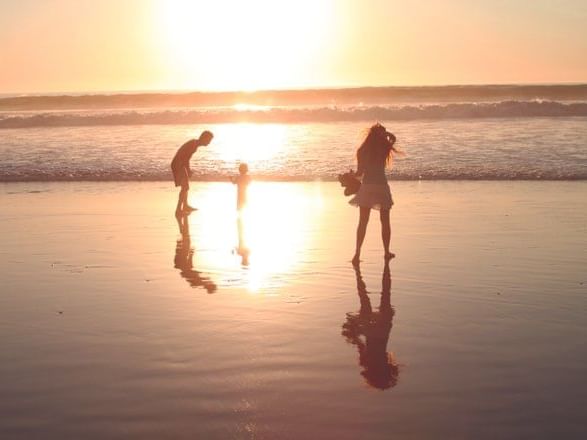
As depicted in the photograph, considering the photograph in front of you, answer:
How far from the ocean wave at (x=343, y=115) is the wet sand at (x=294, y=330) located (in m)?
33.8

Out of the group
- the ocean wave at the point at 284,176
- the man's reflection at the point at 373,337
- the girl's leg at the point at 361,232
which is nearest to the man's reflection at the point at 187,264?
the man's reflection at the point at 373,337

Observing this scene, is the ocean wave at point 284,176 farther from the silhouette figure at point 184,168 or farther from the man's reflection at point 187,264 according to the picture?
the man's reflection at point 187,264

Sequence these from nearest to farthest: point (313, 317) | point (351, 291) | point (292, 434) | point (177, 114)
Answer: point (292, 434) → point (313, 317) → point (351, 291) → point (177, 114)

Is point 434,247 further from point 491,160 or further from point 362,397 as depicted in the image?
point 491,160

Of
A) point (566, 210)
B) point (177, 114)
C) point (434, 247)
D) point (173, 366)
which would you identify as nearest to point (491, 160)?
point (566, 210)

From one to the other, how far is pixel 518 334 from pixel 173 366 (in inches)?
108

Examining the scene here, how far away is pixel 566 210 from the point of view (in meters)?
13.1

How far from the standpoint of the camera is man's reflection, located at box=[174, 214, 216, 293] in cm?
806

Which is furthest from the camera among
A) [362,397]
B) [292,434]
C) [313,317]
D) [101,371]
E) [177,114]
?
[177,114]

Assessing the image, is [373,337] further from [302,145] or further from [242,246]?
[302,145]

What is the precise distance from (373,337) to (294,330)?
25.7 inches

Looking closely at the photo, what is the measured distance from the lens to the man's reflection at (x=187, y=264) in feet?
26.5

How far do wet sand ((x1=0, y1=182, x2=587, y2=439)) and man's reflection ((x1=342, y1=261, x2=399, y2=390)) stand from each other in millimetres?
23

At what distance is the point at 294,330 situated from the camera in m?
6.23
